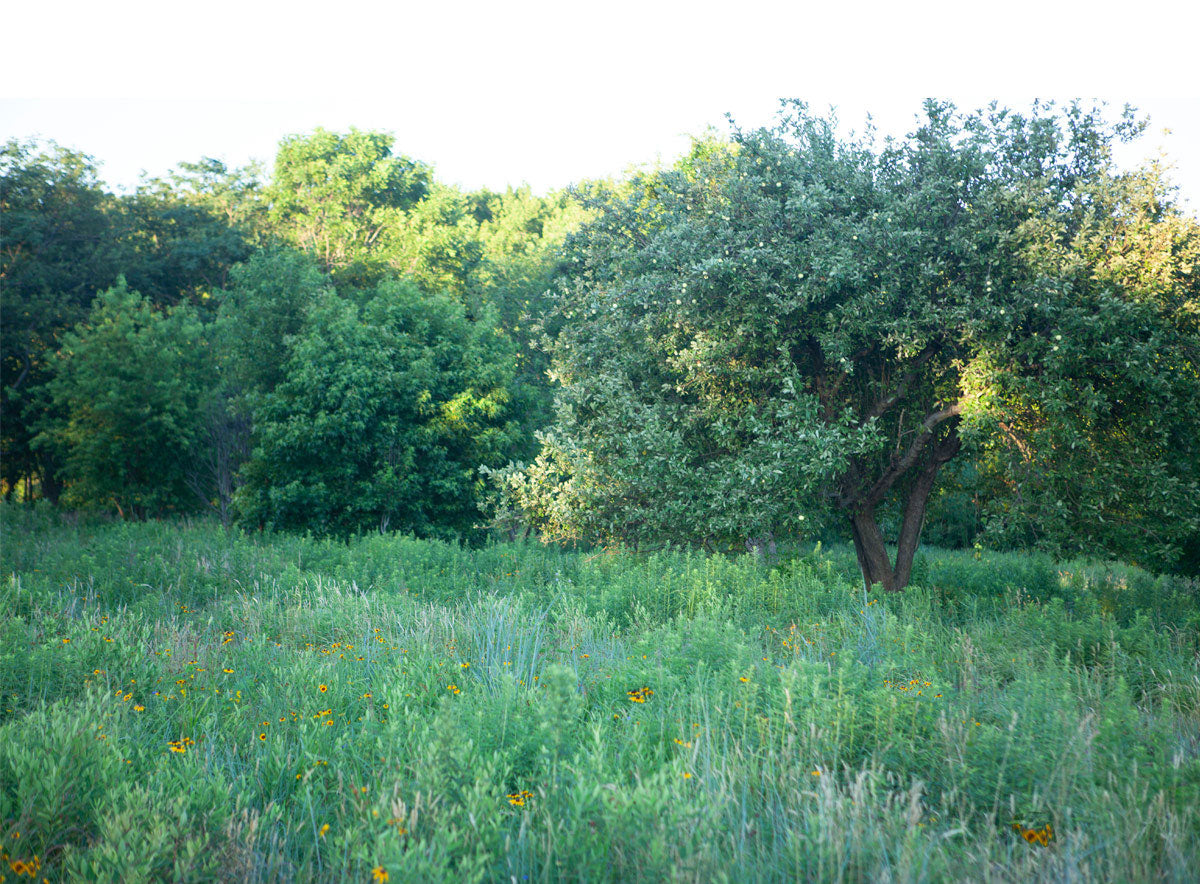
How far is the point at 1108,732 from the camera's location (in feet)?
13.4

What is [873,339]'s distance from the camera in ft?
35.4

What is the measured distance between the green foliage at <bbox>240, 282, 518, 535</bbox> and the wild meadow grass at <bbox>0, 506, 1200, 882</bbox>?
1151 centimetres

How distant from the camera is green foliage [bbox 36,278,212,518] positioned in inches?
918

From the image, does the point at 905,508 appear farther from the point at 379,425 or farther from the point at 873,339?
the point at 379,425

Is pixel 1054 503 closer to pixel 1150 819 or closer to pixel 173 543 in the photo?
pixel 1150 819

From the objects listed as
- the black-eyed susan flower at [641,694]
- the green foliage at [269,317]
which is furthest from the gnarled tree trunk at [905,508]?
the green foliage at [269,317]

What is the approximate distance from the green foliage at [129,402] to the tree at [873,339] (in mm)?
16504

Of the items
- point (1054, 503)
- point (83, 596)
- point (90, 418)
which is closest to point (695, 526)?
point (1054, 503)

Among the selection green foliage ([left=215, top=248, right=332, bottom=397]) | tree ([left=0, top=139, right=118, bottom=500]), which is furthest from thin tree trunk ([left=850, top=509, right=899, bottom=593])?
tree ([left=0, top=139, right=118, bottom=500])

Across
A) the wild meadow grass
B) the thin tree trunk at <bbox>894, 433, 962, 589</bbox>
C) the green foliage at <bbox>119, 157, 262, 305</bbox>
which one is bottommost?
the wild meadow grass

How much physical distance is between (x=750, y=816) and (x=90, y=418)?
25.9 metres

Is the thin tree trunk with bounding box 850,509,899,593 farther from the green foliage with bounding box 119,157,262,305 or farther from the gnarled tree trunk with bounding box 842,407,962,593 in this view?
the green foliage with bounding box 119,157,262,305

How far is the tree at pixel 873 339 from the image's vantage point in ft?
29.9

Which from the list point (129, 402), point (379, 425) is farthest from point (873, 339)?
point (129, 402)
